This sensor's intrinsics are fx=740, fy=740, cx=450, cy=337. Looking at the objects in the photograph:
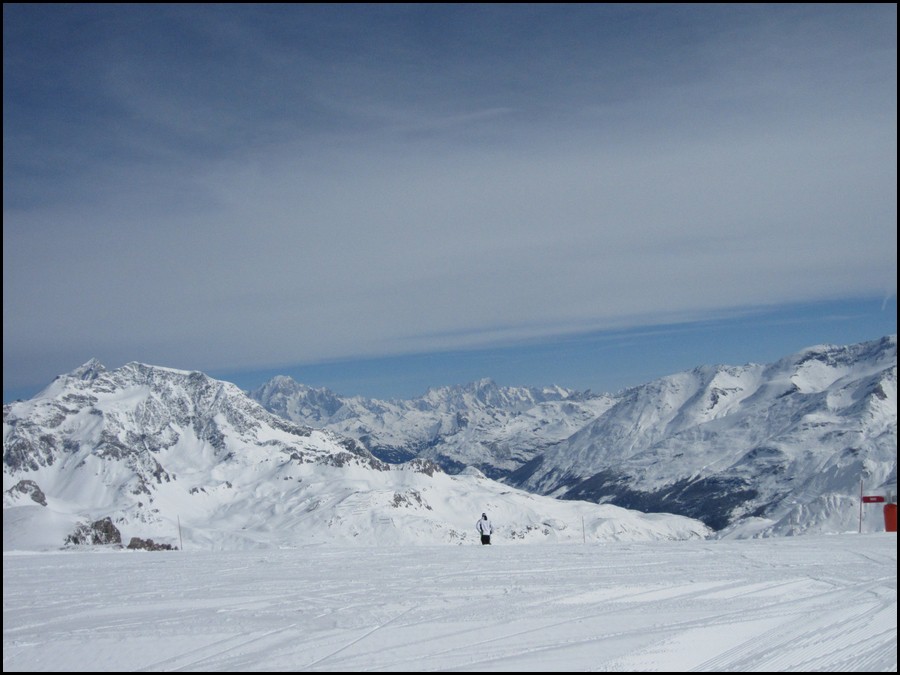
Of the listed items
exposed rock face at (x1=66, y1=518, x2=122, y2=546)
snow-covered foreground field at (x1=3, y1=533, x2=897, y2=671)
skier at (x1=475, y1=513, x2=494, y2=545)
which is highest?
snow-covered foreground field at (x1=3, y1=533, x2=897, y2=671)

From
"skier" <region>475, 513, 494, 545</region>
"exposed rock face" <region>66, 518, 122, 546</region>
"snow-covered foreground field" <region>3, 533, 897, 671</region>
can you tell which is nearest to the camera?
"snow-covered foreground field" <region>3, 533, 897, 671</region>

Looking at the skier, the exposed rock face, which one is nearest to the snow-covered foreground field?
the skier

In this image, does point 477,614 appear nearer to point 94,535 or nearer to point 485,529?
point 485,529

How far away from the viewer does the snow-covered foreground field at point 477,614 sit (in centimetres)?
962

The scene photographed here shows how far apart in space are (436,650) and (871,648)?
18.7 feet

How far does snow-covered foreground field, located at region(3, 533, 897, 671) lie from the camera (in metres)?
9.62

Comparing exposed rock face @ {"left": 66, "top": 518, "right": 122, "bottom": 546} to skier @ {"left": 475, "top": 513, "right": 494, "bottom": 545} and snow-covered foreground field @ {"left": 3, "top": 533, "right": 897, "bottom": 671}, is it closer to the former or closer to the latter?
skier @ {"left": 475, "top": 513, "right": 494, "bottom": 545}

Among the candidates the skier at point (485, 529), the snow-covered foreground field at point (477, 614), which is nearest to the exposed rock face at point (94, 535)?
the skier at point (485, 529)

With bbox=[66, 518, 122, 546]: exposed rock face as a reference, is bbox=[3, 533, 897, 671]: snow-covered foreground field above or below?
above

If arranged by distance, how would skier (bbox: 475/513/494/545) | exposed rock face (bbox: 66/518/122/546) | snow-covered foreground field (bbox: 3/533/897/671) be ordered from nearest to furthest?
1. snow-covered foreground field (bbox: 3/533/897/671)
2. skier (bbox: 475/513/494/545)
3. exposed rock face (bbox: 66/518/122/546)

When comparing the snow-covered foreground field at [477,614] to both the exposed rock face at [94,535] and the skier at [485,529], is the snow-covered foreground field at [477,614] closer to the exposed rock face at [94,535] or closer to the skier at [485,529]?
the skier at [485,529]

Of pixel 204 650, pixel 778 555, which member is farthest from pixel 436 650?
pixel 778 555

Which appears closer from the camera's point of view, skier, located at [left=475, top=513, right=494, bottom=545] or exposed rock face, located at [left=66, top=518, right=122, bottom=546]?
skier, located at [left=475, top=513, right=494, bottom=545]

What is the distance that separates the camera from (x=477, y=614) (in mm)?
11781
